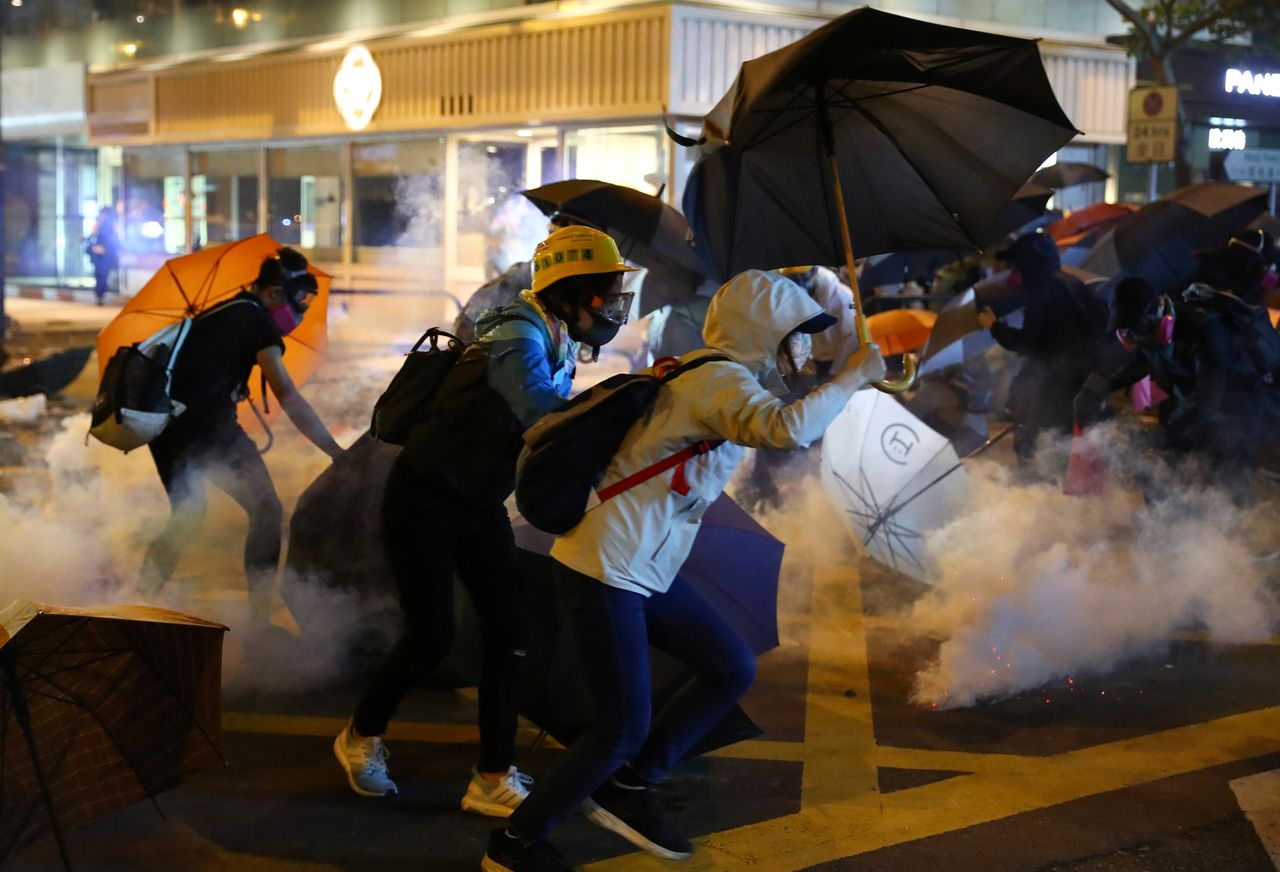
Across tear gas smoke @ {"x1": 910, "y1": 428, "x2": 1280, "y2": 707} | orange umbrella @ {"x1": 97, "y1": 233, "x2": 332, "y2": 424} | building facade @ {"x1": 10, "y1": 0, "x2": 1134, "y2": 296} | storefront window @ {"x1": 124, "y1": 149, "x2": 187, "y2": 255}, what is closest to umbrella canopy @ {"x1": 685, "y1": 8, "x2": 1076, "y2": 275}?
tear gas smoke @ {"x1": 910, "y1": 428, "x2": 1280, "y2": 707}

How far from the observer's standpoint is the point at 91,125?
1117 inches

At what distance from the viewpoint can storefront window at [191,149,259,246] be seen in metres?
23.9

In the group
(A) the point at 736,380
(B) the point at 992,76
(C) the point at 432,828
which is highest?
(B) the point at 992,76

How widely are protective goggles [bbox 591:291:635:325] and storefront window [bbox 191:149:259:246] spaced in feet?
68.3

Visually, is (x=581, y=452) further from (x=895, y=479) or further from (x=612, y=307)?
(x=895, y=479)

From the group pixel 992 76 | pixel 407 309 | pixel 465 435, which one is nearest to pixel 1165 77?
pixel 407 309

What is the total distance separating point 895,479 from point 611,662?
2.99 metres

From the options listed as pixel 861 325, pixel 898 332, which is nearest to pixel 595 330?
pixel 861 325

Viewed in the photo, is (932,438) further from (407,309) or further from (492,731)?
(407,309)

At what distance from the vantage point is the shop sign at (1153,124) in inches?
586

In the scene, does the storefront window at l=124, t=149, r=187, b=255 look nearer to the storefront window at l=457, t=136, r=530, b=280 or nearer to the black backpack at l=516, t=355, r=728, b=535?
the storefront window at l=457, t=136, r=530, b=280

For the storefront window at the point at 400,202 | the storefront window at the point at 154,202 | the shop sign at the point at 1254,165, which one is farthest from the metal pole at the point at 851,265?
the storefront window at the point at 154,202

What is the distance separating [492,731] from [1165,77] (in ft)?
49.0

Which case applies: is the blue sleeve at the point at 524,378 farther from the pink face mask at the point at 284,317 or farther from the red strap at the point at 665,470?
the pink face mask at the point at 284,317
